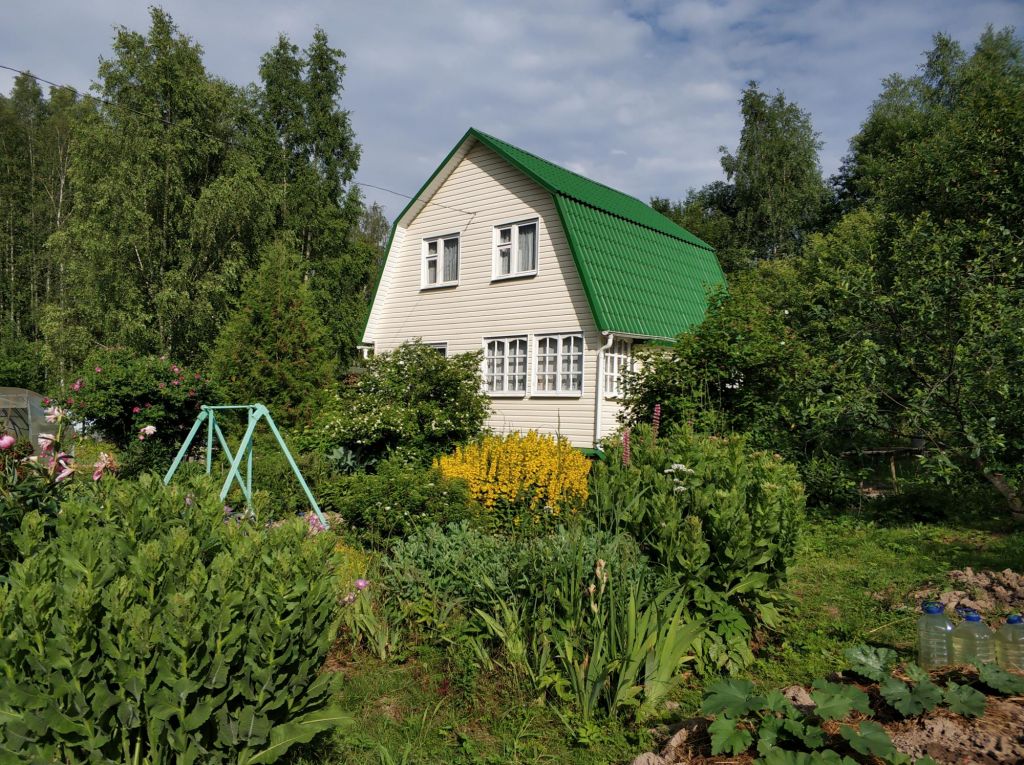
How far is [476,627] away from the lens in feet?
13.4

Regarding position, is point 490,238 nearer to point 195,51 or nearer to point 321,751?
point 321,751

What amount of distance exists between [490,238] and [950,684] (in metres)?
13.5

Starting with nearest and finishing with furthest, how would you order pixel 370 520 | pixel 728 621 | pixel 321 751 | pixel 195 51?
pixel 321 751 < pixel 728 621 < pixel 370 520 < pixel 195 51

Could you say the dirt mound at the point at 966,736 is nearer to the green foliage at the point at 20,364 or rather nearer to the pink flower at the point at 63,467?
the pink flower at the point at 63,467

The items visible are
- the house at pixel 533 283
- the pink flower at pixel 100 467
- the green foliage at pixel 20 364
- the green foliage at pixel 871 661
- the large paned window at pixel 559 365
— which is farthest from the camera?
the green foliage at pixel 20 364

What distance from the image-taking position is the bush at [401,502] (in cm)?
609

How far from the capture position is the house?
13492mm

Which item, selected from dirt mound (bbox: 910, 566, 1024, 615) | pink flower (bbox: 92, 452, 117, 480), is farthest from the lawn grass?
pink flower (bbox: 92, 452, 117, 480)

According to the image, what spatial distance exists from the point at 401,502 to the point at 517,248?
30.9ft

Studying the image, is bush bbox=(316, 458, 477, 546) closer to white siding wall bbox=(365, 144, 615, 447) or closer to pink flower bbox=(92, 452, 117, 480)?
pink flower bbox=(92, 452, 117, 480)

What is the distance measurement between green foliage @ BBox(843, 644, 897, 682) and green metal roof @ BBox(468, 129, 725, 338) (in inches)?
379

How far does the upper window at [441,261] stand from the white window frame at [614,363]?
434 centimetres

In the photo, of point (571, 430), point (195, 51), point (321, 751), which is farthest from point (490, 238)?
point (195, 51)

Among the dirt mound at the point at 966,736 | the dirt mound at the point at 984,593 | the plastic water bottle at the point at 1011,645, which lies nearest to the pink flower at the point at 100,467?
the dirt mound at the point at 966,736
